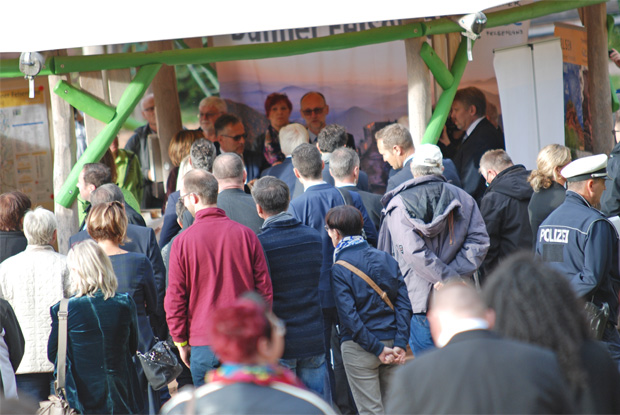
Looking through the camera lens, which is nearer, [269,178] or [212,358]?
[212,358]

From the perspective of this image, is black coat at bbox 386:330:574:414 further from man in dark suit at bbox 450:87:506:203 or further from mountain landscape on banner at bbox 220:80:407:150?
mountain landscape on banner at bbox 220:80:407:150

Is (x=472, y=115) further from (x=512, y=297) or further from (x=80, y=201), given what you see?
(x=512, y=297)

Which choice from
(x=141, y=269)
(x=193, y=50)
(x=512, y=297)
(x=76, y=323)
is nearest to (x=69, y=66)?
(x=193, y=50)

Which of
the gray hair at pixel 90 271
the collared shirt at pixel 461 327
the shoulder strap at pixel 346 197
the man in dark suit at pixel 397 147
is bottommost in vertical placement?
the collared shirt at pixel 461 327

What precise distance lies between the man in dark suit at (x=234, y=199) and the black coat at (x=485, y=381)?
2.86 meters

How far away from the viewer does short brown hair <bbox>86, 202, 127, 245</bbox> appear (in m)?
4.70

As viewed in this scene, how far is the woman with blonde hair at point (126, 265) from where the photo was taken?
15.2 feet

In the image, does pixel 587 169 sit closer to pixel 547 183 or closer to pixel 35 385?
pixel 547 183

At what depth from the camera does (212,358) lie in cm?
439

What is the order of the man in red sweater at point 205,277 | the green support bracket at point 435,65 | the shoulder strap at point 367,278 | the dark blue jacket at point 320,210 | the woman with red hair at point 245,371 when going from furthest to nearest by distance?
1. the green support bracket at point 435,65
2. the dark blue jacket at point 320,210
3. the shoulder strap at point 367,278
4. the man in red sweater at point 205,277
5. the woman with red hair at point 245,371

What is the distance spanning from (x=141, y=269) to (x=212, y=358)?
71cm

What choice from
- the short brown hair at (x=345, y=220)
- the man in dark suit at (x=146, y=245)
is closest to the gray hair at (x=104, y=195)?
the man in dark suit at (x=146, y=245)

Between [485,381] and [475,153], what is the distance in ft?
16.8

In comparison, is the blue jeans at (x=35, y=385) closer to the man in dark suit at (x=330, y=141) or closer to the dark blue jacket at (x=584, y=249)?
the man in dark suit at (x=330, y=141)
